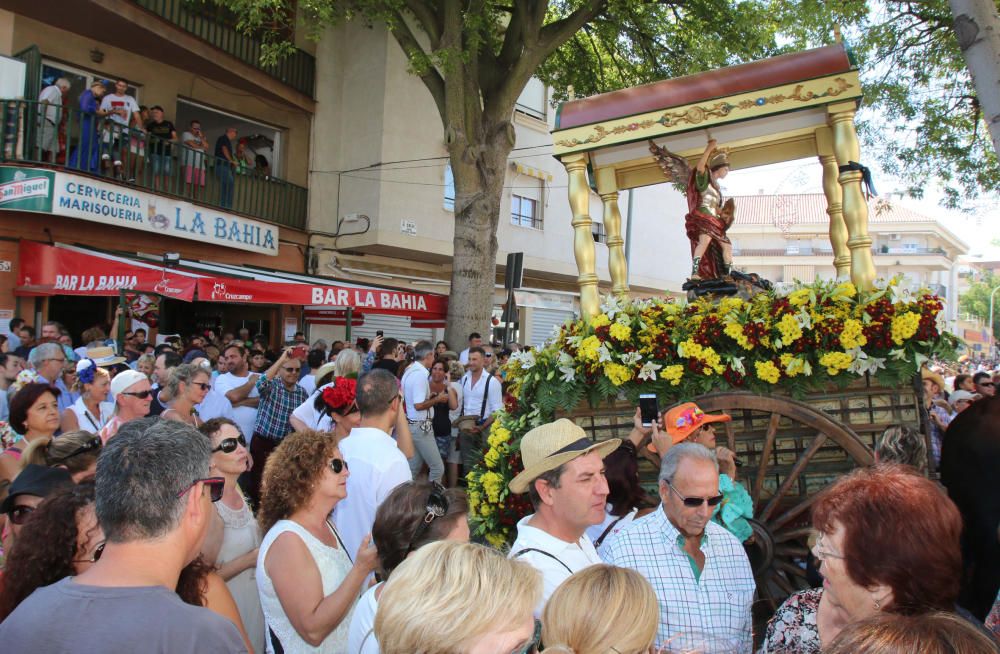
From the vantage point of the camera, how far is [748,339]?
4.22m

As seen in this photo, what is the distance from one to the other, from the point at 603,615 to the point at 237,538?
6.70 feet

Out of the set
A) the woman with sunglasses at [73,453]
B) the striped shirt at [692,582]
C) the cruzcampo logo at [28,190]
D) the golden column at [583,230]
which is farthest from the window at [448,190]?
the striped shirt at [692,582]

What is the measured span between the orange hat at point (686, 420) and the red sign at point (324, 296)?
781 cm

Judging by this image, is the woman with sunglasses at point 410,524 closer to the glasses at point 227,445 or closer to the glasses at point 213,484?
the glasses at point 213,484

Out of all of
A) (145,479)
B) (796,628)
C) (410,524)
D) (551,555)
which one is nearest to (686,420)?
(551,555)

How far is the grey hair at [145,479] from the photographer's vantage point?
5.88 ft

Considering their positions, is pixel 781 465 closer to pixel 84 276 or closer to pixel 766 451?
pixel 766 451

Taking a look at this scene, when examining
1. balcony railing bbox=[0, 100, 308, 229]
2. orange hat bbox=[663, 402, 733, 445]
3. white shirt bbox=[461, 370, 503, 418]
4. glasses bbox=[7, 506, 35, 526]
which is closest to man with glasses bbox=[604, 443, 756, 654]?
orange hat bbox=[663, 402, 733, 445]

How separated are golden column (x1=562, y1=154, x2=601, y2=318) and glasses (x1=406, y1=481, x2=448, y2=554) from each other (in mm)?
2764

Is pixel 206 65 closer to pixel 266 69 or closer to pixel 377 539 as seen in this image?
pixel 266 69

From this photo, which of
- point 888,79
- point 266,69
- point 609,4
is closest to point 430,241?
point 266,69

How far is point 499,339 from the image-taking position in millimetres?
18172

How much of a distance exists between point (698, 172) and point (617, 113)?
758 mm

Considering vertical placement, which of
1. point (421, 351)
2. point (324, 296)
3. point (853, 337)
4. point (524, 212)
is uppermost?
point (524, 212)
